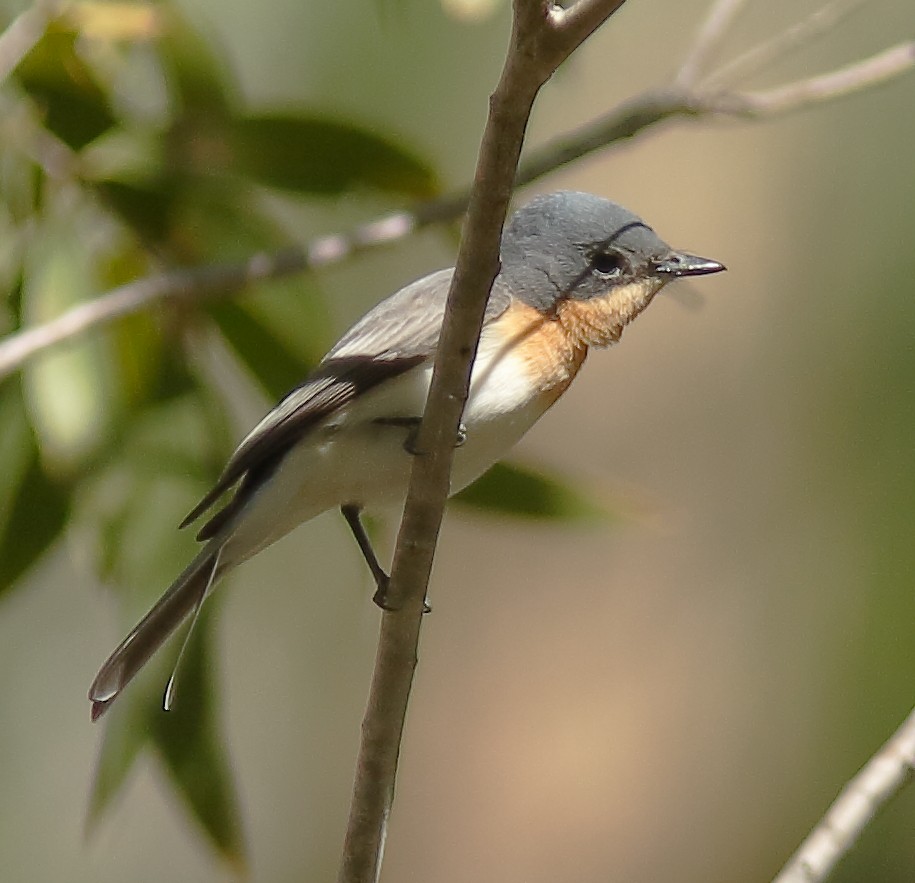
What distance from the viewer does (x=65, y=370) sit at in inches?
96.7

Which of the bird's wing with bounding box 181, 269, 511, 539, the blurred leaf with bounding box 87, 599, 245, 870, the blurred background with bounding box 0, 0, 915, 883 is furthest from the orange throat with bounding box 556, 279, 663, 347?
the blurred background with bounding box 0, 0, 915, 883

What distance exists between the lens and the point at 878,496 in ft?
13.9

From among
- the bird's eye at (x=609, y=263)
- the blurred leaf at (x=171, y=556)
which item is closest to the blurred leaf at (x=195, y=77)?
the blurred leaf at (x=171, y=556)

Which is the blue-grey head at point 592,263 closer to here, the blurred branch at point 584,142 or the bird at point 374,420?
the bird at point 374,420

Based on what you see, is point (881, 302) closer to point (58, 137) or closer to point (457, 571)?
point (457, 571)

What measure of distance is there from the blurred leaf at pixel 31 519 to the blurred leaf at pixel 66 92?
24.5 inches

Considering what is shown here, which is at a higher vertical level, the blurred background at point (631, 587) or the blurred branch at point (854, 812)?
the blurred branch at point (854, 812)

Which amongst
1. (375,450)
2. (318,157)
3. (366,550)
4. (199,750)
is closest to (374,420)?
(375,450)

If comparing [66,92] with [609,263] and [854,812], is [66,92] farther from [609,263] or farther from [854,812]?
[854,812]

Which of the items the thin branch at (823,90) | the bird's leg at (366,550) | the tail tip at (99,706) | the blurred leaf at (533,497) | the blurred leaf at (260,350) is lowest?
the blurred leaf at (533,497)

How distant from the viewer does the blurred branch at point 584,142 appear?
93.6 inches

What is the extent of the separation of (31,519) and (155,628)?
0.65 metres

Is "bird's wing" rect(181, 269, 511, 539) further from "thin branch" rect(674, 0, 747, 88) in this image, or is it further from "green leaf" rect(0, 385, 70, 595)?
"thin branch" rect(674, 0, 747, 88)

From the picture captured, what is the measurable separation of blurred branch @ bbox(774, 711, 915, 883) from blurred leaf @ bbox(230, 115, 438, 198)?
1.53m
